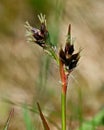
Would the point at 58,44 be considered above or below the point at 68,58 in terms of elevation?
above

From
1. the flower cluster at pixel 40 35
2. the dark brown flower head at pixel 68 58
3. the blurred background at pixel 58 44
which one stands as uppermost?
the blurred background at pixel 58 44

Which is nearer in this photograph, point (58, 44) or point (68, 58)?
point (68, 58)

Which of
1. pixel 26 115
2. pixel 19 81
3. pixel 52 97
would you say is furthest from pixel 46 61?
pixel 19 81

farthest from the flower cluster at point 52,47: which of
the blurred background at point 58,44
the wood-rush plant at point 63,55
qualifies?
the blurred background at point 58,44

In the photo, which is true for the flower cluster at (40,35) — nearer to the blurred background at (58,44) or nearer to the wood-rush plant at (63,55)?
the wood-rush plant at (63,55)

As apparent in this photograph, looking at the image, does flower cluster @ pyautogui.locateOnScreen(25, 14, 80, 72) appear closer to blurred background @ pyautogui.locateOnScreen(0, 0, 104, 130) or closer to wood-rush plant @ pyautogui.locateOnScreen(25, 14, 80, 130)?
wood-rush plant @ pyautogui.locateOnScreen(25, 14, 80, 130)

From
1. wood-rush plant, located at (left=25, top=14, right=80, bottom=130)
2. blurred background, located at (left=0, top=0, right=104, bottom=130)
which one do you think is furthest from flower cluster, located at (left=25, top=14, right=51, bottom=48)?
blurred background, located at (left=0, top=0, right=104, bottom=130)

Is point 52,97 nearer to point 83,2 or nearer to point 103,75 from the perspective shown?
point 103,75

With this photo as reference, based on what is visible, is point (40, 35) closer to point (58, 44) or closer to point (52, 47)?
point (52, 47)

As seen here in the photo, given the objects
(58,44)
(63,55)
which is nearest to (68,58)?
(63,55)

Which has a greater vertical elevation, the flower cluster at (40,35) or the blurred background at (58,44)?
the blurred background at (58,44)

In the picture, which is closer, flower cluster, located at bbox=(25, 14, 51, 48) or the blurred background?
flower cluster, located at bbox=(25, 14, 51, 48)
